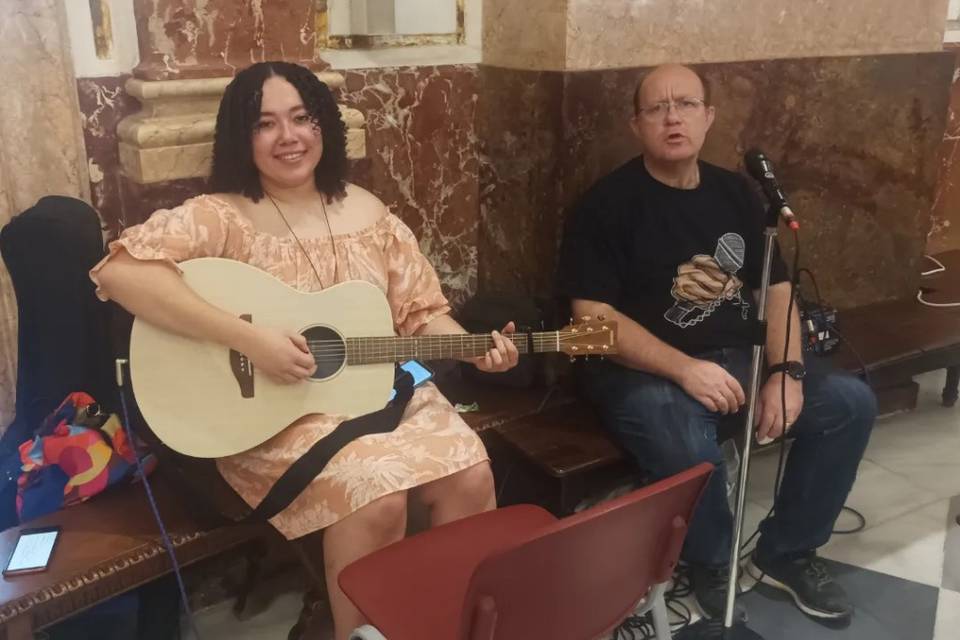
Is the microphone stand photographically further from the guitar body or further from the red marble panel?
the red marble panel

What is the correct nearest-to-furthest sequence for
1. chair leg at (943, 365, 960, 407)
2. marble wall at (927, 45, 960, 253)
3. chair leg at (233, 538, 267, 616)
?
chair leg at (233, 538, 267, 616)
chair leg at (943, 365, 960, 407)
marble wall at (927, 45, 960, 253)

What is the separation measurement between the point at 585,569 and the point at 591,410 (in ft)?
3.74

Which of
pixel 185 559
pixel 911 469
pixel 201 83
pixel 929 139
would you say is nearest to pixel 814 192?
pixel 929 139

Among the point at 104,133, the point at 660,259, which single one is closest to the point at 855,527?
the point at 660,259

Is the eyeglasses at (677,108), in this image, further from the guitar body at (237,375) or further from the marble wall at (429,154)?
the guitar body at (237,375)

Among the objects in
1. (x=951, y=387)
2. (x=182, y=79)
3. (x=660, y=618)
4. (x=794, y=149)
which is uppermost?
(x=182, y=79)

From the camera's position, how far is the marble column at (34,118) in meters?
1.81

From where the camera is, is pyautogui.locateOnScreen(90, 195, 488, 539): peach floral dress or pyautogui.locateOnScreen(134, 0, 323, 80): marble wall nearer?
pyautogui.locateOnScreen(90, 195, 488, 539): peach floral dress

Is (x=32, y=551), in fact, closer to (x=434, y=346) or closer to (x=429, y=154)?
(x=434, y=346)

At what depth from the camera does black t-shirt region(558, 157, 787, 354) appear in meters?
2.18

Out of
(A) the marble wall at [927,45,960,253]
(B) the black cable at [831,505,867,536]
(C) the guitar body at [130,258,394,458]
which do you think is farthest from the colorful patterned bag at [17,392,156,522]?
(A) the marble wall at [927,45,960,253]

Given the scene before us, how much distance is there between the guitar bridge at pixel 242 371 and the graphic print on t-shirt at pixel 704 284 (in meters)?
0.98

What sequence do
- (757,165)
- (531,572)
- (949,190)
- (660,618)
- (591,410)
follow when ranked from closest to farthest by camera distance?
1. (531,572)
2. (660,618)
3. (757,165)
4. (591,410)
5. (949,190)

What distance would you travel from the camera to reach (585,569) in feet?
4.09
